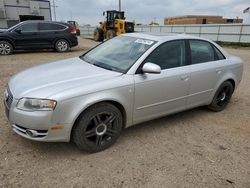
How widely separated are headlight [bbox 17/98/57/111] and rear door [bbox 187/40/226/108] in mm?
2252

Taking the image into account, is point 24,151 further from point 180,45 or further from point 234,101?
point 234,101

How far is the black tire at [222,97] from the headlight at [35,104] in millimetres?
3092

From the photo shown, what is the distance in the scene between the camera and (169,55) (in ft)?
11.5

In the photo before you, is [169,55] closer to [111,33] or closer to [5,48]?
[5,48]

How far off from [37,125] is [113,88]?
0.98m

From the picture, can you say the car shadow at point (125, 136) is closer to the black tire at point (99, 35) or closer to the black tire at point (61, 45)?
the black tire at point (61, 45)

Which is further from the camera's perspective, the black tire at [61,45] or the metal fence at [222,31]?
the metal fence at [222,31]

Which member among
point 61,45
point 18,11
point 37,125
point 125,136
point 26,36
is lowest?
point 125,136

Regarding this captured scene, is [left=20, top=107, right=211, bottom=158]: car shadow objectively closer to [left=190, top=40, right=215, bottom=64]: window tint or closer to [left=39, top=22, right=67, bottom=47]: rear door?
[left=190, top=40, right=215, bottom=64]: window tint

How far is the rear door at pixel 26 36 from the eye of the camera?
1060 cm

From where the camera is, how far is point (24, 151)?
9.49ft

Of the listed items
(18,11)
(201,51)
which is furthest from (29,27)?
(18,11)

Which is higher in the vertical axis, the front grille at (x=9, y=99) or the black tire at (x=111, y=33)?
the front grille at (x=9, y=99)

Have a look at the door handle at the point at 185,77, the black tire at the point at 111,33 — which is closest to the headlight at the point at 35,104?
the door handle at the point at 185,77
